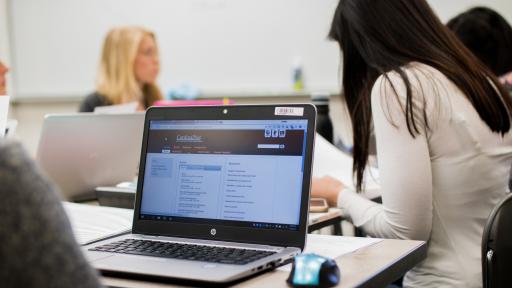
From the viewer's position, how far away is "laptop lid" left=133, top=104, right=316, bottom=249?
1.04 metres

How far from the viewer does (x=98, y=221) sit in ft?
4.64

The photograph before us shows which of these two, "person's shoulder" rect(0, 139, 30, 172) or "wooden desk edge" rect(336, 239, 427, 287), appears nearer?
"person's shoulder" rect(0, 139, 30, 172)

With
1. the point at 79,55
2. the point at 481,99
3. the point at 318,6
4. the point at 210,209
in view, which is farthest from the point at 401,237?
the point at 79,55

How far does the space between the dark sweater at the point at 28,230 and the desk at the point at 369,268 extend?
420mm

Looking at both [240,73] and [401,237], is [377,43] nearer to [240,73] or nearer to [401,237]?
[401,237]

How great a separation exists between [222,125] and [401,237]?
461 mm

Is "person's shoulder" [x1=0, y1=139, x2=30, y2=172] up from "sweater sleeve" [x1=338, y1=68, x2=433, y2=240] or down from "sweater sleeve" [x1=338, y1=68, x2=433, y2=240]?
up

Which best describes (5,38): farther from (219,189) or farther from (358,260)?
(358,260)

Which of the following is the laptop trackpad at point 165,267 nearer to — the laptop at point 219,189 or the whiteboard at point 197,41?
the laptop at point 219,189

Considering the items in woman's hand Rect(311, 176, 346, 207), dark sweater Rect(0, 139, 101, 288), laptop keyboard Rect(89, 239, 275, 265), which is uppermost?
dark sweater Rect(0, 139, 101, 288)

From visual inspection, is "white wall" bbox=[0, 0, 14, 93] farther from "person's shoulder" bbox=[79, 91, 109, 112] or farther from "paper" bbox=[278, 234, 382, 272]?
"paper" bbox=[278, 234, 382, 272]

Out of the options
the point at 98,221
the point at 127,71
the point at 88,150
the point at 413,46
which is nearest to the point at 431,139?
the point at 413,46

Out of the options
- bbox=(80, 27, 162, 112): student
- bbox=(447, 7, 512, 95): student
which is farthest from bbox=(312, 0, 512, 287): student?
bbox=(80, 27, 162, 112): student

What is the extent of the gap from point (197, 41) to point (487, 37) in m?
1.91
